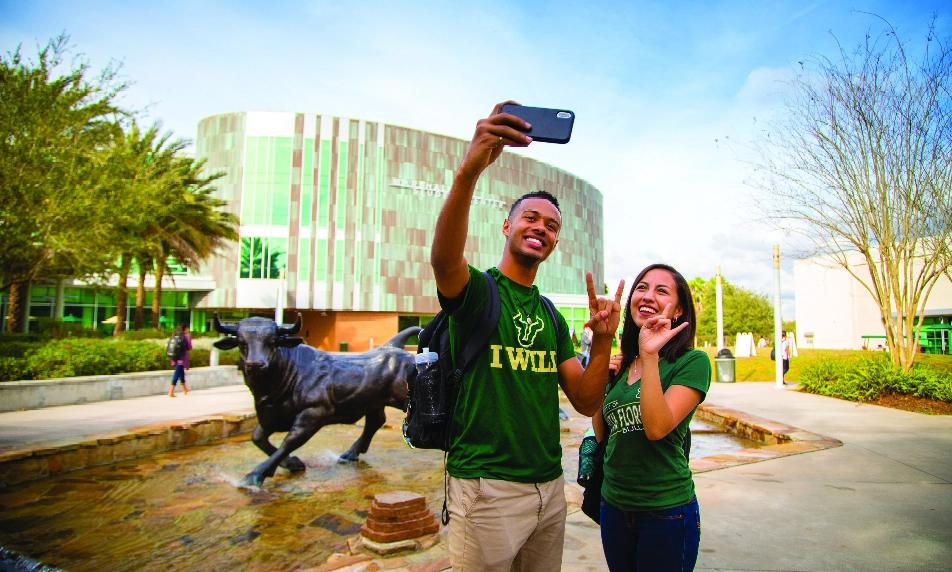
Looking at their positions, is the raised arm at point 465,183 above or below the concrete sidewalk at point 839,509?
above

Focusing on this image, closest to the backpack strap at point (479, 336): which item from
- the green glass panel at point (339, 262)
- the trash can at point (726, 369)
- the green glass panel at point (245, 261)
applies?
the trash can at point (726, 369)

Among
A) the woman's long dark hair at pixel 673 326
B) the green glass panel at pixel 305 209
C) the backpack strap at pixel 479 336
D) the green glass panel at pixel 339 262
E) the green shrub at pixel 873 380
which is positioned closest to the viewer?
the backpack strap at pixel 479 336

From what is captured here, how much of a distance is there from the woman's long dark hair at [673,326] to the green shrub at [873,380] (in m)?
12.5

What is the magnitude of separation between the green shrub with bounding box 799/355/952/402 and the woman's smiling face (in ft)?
41.1

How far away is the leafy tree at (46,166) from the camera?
13.8m

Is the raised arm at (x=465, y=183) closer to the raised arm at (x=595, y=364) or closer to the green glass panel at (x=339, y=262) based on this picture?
the raised arm at (x=595, y=364)

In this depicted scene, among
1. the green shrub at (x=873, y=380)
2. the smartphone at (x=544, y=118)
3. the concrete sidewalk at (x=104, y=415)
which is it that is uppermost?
the smartphone at (x=544, y=118)

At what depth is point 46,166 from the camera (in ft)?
47.7

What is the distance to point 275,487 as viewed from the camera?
21.4 feet

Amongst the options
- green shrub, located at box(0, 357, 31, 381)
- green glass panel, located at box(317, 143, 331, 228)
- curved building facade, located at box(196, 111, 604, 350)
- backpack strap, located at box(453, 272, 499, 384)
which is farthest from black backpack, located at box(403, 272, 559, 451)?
green glass panel, located at box(317, 143, 331, 228)

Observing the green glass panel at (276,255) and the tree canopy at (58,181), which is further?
the green glass panel at (276,255)

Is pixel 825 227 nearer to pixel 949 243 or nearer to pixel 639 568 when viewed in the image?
pixel 949 243

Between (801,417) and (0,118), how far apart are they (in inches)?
720

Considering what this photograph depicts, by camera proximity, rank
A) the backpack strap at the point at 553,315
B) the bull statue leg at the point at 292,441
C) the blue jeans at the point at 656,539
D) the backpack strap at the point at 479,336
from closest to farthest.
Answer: the backpack strap at the point at 479,336 < the blue jeans at the point at 656,539 < the backpack strap at the point at 553,315 < the bull statue leg at the point at 292,441
